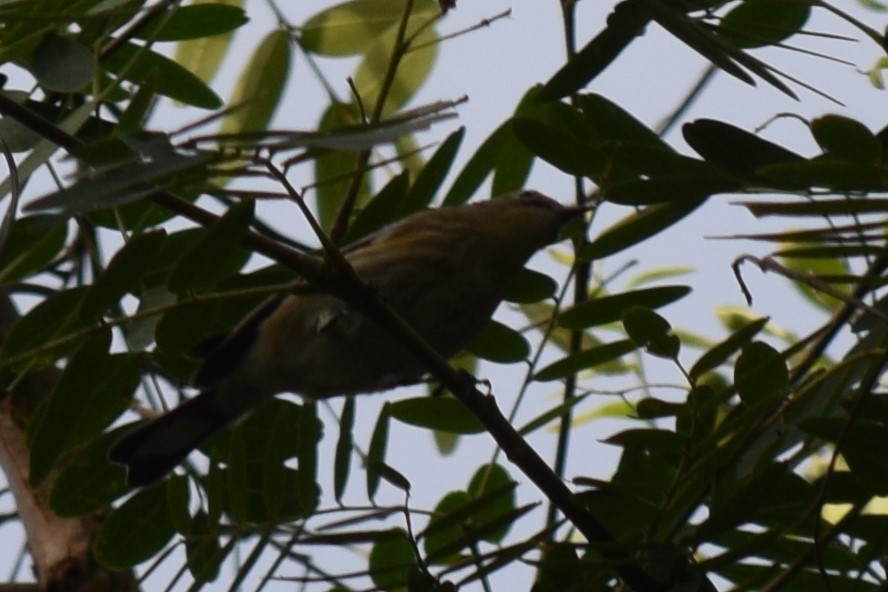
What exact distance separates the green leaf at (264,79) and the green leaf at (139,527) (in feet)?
3.44

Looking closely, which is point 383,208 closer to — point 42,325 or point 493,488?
point 493,488

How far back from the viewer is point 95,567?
11.5 feet

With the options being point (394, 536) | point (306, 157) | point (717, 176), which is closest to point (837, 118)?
point (717, 176)

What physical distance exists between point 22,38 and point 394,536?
3.52 feet

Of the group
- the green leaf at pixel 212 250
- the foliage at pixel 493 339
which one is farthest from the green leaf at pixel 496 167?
the green leaf at pixel 212 250

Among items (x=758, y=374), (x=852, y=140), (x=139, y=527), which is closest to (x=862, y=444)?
(x=758, y=374)

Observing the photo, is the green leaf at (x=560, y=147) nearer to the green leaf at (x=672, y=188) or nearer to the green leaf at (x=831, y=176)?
the green leaf at (x=672, y=188)

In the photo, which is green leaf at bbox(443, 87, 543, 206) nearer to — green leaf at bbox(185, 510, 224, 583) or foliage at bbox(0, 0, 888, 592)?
foliage at bbox(0, 0, 888, 592)

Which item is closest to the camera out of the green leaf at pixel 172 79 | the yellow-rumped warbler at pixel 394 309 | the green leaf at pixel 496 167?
the green leaf at pixel 172 79

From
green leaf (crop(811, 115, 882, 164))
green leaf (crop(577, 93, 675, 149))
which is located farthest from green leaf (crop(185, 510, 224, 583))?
green leaf (crop(811, 115, 882, 164))

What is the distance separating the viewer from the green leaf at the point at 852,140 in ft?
6.56

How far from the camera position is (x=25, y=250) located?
2.76 meters

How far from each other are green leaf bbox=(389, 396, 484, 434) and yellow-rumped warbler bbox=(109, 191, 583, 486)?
1.57 ft

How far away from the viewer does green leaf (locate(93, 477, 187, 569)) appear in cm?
302
